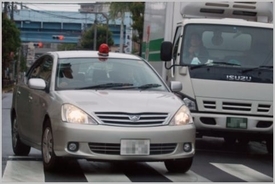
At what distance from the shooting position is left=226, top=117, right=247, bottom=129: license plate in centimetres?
1167

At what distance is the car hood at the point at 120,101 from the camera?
27.8 feet

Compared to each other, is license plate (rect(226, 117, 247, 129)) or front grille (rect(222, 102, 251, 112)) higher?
front grille (rect(222, 102, 251, 112))

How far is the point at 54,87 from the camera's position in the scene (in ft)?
30.3

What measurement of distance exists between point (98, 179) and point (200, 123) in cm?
356

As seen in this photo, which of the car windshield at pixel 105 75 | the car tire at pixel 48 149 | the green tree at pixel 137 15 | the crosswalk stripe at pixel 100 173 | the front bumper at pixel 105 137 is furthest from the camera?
the green tree at pixel 137 15

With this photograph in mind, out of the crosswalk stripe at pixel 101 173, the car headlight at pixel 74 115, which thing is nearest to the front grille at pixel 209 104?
the crosswalk stripe at pixel 101 173

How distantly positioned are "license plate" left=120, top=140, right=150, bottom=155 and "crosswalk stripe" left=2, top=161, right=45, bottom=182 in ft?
3.54

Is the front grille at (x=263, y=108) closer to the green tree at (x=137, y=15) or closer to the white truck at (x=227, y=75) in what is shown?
the white truck at (x=227, y=75)

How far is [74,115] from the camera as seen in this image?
332 inches

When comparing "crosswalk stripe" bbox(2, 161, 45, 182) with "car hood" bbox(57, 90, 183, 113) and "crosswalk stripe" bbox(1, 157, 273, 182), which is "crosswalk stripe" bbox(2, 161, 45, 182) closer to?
"crosswalk stripe" bbox(1, 157, 273, 182)

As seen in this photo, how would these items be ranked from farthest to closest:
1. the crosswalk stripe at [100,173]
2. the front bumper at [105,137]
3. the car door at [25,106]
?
the car door at [25,106]
the crosswalk stripe at [100,173]
the front bumper at [105,137]

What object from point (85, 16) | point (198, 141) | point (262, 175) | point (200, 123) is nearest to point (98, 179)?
point (262, 175)

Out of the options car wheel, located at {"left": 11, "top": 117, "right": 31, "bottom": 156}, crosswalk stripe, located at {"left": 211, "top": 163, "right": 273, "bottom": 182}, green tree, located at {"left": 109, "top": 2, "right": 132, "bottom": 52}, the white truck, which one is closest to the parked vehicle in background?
car wheel, located at {"left": 11, "top": 117, "right": 31, "bottom": 156}

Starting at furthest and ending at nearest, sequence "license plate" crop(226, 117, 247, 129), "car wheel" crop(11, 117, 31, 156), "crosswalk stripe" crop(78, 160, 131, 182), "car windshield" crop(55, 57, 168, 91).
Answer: "license plate" crop(226, 117, 247, 129) < "car wheel" crop(11, 117, 31, 156) < "car windshield" crop(55, 57, 168, 91) < "crosswalk stripe" crop(78, 160, 131, 182)
